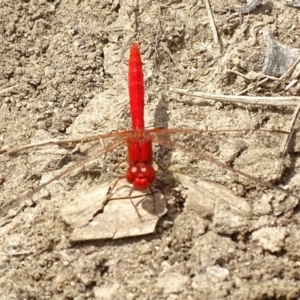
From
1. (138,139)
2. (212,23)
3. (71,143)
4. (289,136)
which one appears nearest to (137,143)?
(138,139)

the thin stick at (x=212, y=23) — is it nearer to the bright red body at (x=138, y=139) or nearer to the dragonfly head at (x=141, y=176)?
the bright red body at (x=138, y=139)

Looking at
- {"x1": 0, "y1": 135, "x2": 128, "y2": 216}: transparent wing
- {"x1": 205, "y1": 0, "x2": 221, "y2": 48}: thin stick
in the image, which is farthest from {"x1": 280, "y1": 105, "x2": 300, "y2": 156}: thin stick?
{"x1": 0, "y1": 135, "x2": 128, "y2": 216}: transparent wing

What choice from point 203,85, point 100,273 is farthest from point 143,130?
point 100,273

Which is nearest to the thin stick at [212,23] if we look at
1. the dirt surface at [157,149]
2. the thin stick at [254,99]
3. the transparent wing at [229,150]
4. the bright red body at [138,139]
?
the dirt surface at [157,149]

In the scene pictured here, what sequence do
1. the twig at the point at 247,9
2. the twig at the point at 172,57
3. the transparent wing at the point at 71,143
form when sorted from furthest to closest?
the twig at the point at 247,9
the twig at the point at 172,57
the transparent wing at the point at 71,143

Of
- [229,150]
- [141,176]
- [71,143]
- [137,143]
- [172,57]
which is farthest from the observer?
[172,57]

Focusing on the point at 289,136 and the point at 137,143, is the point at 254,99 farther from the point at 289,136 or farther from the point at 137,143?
the point at 137,143

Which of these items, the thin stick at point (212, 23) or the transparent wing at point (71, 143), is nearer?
the transparent wing at point (71, 143)
